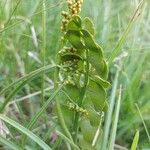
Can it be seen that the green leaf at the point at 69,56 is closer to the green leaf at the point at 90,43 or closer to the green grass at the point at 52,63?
the green leaf at the point at 90,43

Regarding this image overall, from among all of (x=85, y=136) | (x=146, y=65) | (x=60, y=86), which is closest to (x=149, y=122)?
(x=146, y=65)

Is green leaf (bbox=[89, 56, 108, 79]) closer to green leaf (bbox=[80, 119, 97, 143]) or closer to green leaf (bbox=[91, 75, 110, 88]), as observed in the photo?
green leaf (bbox=[91, 75, 110, 88])

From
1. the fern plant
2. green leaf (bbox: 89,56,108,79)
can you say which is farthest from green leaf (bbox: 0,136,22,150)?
green leaf (bbox: 89,56,108,79)

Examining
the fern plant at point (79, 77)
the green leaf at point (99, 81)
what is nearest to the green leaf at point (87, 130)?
the fern plant at point (79, 77)

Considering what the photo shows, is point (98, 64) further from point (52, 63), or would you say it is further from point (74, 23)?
point (52, 63)

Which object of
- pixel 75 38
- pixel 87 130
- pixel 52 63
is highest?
pixel 75 38

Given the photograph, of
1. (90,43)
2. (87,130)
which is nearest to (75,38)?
(90,43)

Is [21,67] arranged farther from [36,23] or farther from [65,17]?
[65,17]
